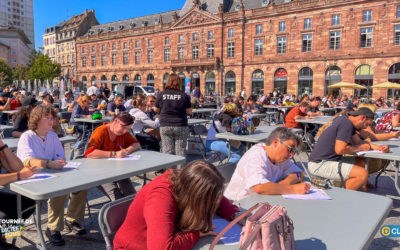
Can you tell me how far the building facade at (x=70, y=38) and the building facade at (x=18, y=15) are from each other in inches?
1924

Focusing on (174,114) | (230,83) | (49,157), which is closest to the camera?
(49,157)

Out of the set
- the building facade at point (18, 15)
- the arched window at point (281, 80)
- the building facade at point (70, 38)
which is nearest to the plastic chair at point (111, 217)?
the arched window at point (281, 80)

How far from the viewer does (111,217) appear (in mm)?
1915

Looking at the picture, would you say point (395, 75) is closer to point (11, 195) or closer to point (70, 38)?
point (11, 195)

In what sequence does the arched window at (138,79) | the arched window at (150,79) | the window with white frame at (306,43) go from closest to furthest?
the window with white frame at (306,43) < the arched window at (150,79) < the arched window at (138,79)

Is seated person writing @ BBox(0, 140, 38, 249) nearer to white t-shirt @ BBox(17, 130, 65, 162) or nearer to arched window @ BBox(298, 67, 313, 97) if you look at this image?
white t-shirt @ BBox(17, 130, 65, 162)

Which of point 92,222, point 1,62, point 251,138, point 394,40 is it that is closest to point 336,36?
point 394,40

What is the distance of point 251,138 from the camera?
5.47 metres

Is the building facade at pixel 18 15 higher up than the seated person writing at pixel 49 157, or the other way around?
the building facade at pixel 18 15

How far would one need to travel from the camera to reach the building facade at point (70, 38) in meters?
59.9

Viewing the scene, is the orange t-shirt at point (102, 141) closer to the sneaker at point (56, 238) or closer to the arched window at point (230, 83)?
the sneaker at point (56, 238)

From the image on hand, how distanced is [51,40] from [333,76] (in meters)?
64.1

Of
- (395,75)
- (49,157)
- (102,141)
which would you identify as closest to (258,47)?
(395,75)

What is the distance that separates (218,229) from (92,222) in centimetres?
256
